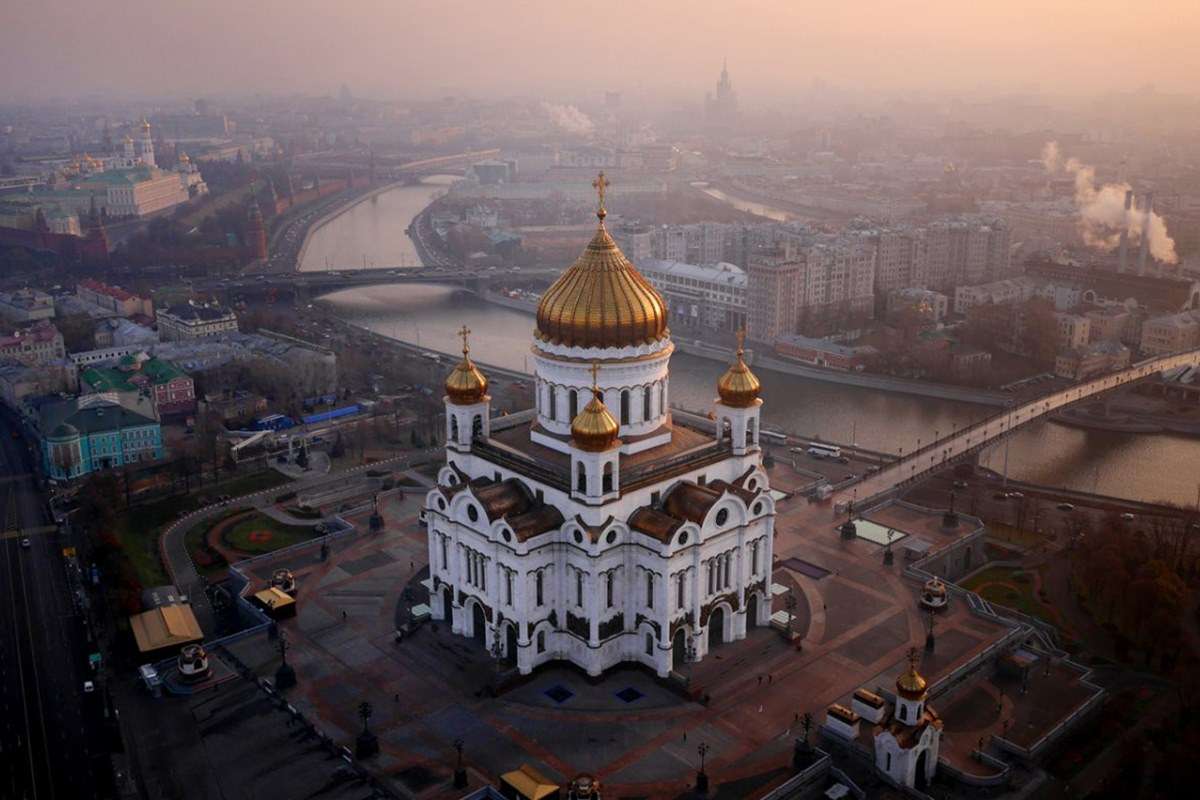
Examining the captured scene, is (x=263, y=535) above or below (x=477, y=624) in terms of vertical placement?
below

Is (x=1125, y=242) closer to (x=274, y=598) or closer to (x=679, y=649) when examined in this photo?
(x=679, y=649)

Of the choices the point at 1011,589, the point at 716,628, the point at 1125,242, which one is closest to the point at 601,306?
the point at 716,628

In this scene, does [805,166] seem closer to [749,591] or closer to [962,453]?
[962,453]

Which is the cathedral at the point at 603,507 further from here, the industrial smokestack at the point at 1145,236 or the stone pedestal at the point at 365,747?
the industrial smokestack at the point at 1145,236

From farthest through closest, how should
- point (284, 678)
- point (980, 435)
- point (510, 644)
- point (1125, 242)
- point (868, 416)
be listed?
point (1125, 242) < point (868, 416) < point (980, 435) < point (510, 644) < point (284, 678)

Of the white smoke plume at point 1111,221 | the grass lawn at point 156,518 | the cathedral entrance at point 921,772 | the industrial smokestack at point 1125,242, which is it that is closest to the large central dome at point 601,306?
the cathedral entrance at point 921,772

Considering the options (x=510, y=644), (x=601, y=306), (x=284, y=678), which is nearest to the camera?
(x=284, y=678)

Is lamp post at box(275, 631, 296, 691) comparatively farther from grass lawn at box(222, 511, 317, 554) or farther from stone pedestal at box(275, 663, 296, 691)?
grass lawn at box(222, 511, 317, 554)

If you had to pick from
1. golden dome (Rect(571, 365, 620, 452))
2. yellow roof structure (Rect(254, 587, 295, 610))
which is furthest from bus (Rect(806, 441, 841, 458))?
yellow roof structure (Rect(254, 587, 295, 610))
